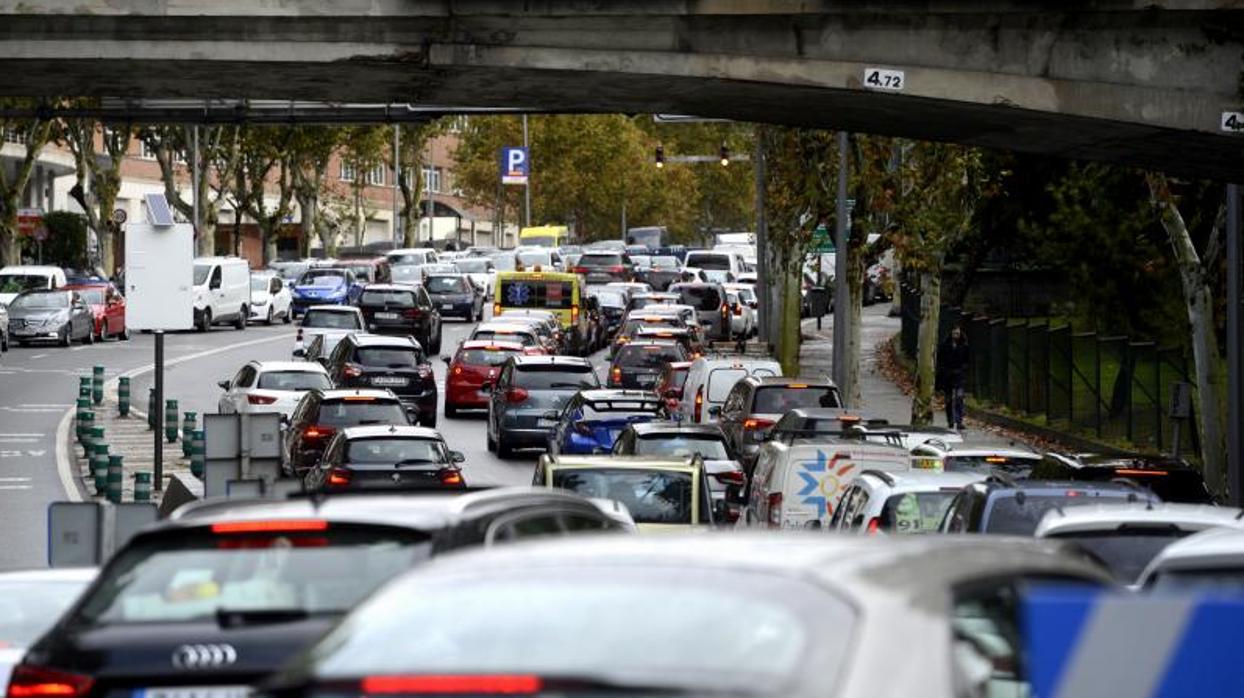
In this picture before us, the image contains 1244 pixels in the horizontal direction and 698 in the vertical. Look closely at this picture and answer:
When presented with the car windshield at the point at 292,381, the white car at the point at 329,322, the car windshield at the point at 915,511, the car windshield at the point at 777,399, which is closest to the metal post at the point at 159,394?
the car windshield at the point at 292,381

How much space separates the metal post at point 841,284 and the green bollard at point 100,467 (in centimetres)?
1355

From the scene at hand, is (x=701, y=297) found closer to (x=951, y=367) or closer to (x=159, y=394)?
(x=951, y=367)

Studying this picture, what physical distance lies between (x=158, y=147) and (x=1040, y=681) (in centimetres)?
7978

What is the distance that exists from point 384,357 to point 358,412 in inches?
409

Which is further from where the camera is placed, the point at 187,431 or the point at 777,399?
the point at 187,431

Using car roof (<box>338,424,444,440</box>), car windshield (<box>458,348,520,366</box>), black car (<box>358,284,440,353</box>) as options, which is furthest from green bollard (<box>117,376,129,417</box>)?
car roof (<box>338,424,444,440</box>)

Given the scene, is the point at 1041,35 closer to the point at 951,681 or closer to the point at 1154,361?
the point at 1154,361

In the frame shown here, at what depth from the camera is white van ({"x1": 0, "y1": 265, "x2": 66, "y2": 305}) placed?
205 feet

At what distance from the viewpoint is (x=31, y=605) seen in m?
11.5

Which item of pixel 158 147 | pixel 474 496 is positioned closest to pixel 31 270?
pixel 158 147

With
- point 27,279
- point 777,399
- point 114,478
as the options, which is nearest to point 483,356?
point 777,399

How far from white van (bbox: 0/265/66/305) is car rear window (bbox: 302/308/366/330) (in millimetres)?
14330

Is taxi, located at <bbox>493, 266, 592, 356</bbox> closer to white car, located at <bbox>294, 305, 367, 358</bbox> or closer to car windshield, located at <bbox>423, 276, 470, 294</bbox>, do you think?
white car, located at <bbox>294, 305, 367, 358</bbox>

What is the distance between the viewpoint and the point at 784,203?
48.7 m
